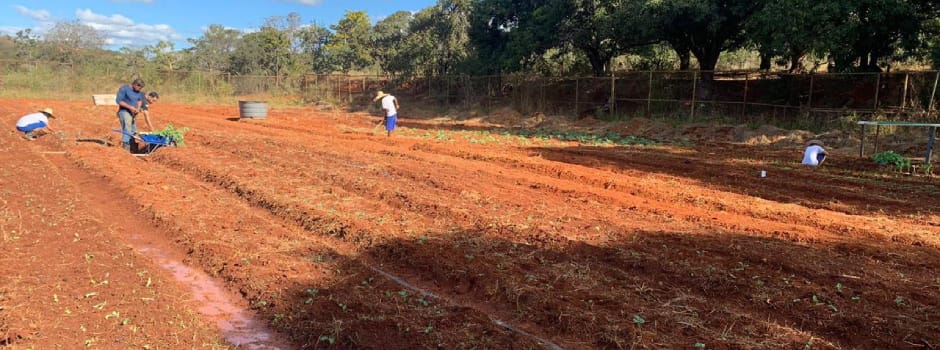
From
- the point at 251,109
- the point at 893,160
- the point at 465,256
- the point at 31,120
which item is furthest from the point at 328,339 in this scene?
the point at 251,109

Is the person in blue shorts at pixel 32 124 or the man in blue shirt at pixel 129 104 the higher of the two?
the man in blue shirt at pixel 129 104

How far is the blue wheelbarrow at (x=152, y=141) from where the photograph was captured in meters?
11.5

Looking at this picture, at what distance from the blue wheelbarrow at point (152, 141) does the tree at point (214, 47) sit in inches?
1588

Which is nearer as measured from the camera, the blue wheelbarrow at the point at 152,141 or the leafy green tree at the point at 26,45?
the blue wheelbarrow at the point at 152,141

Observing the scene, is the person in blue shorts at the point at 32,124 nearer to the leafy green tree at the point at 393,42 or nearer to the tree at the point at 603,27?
the tree at the point at 603,27

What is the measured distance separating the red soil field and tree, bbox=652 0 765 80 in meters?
9.22

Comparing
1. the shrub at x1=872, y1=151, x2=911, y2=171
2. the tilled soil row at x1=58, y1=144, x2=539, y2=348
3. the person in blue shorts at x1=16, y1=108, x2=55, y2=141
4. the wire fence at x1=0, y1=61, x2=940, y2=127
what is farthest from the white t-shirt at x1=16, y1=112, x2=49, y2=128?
the shrub at x1=872, y1=151, x2=911, y2=171

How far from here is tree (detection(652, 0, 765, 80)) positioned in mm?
17875

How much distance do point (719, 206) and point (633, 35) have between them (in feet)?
46.4

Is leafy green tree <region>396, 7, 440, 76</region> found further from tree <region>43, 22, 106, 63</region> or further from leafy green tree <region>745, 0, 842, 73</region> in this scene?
tree <region>43, 22, 106, 63</region>

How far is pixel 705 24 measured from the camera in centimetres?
1938

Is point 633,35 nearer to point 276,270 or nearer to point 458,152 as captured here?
point 458,152

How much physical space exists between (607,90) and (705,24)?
6557 mm

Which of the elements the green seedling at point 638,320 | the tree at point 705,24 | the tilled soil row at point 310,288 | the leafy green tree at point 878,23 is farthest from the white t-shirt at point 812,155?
the tilled soil row at point 310,288
